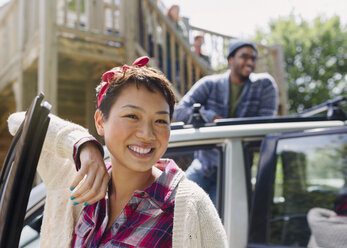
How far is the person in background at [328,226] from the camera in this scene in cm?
170

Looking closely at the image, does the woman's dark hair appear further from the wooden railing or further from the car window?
the wooden railing

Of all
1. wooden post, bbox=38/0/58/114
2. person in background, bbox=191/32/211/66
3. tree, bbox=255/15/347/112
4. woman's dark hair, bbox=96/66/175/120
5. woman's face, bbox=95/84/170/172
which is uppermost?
tree, bbox=255/15/347/112

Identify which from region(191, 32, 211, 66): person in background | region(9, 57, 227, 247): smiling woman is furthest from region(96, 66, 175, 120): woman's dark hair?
region(191, 32, 211, 66): person in background

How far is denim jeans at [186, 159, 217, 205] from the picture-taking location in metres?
1.94

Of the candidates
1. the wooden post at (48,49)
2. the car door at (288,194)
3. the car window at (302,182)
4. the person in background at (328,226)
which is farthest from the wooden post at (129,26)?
the person in background at (328,226)

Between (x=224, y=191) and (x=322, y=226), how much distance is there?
50 centimetres

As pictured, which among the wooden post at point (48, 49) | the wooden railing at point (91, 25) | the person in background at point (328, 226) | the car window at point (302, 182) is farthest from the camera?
the wooden railing at point (91, 25)

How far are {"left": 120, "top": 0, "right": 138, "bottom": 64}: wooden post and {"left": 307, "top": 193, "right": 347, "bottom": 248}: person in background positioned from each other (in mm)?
3886

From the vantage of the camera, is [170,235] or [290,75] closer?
[170,235]

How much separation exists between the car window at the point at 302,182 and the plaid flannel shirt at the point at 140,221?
0.86 m

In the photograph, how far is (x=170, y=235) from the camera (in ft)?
3.50

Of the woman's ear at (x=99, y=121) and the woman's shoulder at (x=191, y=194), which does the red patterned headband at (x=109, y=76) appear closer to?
the woman's ear at (x=99, y=121)

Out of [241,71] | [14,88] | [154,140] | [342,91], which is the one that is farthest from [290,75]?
[154,140]

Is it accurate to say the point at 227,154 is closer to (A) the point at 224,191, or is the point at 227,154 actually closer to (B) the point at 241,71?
(A) the point at 224,191
